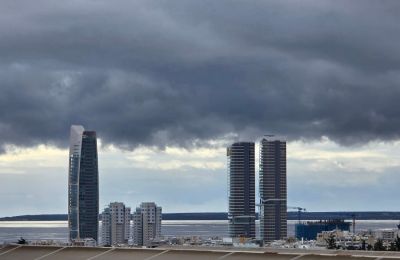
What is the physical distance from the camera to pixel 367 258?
2205cm

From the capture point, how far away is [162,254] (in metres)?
25.5

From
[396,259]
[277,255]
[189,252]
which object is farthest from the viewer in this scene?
[189,252]

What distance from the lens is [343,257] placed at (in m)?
22.3

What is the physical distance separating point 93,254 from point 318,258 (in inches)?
271

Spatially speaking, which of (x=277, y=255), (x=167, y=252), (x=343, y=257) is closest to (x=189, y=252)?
(x=167, y=252)

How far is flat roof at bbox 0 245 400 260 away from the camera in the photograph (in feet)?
75.6

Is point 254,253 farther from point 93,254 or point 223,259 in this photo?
point 93,254

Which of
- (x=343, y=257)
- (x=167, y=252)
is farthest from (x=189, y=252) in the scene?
(x=343, y=257)

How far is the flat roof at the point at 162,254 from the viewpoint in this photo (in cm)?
2305

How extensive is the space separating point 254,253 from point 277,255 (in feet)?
2.66

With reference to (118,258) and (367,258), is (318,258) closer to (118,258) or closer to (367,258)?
(367,258)

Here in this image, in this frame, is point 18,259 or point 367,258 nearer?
point 367,258

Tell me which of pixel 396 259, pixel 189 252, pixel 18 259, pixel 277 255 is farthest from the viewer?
pixel 18 259

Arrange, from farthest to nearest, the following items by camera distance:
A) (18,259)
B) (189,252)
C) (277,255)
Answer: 1. (18,259)
2. (189,252)
3. (277,255)
